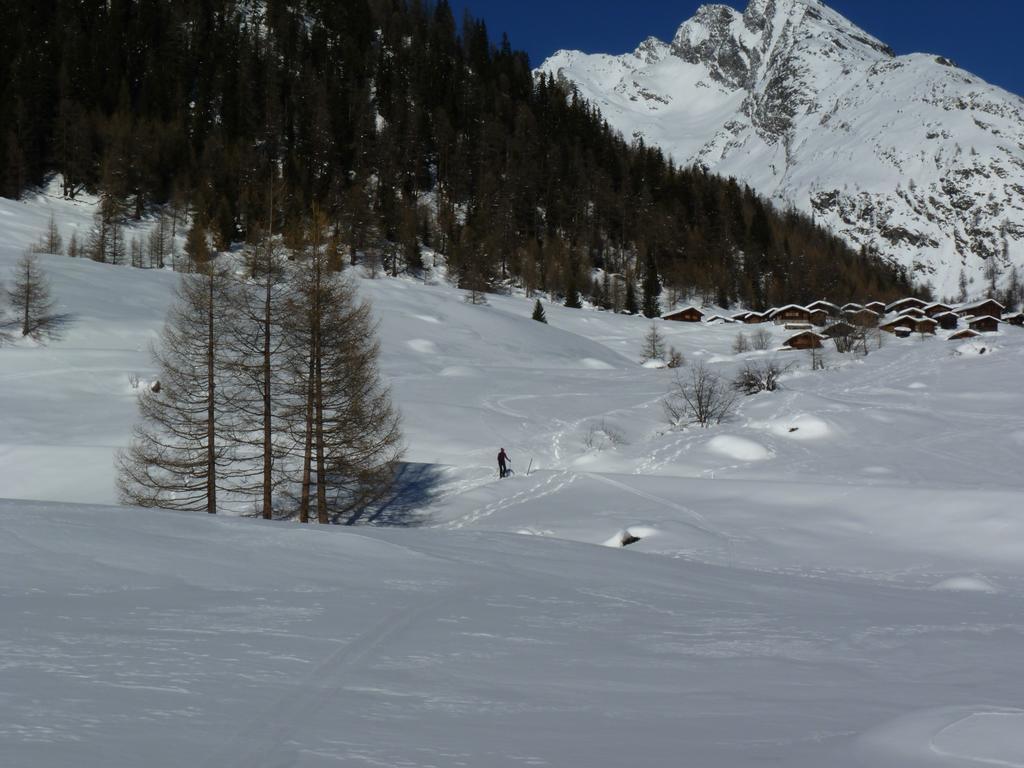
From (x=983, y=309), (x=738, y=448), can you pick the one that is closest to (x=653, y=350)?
(x=738, y=448)

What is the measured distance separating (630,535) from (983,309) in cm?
11196

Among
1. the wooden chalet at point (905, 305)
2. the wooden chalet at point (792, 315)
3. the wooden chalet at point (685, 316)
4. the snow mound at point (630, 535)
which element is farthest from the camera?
the wooden chalet at point (905, 305)

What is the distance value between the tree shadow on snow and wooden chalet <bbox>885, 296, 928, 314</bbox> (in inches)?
4038

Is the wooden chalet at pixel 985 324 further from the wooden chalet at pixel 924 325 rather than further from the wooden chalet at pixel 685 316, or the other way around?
the wooden chalet at pixel 685 316

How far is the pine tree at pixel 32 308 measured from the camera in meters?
39.3

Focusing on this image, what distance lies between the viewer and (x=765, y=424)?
116 feet

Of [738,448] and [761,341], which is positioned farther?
[761,341]

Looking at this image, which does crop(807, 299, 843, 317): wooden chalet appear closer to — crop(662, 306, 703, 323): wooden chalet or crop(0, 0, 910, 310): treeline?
crop(0, 0, 910, 310): treeline

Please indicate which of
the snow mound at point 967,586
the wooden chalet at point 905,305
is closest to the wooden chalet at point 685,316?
the wooden chalet at point 905,305

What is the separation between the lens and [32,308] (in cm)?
4022

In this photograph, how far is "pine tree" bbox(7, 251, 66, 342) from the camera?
3928 centimetres

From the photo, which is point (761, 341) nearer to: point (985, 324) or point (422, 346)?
point (422, 346)

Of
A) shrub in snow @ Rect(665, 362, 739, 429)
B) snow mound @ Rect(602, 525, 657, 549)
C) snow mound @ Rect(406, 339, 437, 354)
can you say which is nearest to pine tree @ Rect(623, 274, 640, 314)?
snow mound @ Rect(406, 339, 437, 354)

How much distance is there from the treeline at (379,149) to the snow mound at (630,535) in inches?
2356
